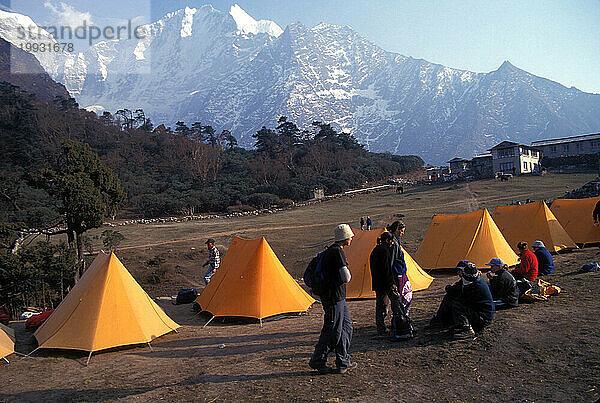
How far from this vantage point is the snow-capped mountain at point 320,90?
13350cm

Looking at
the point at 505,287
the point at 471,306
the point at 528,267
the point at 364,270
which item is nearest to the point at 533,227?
the point at 528,267

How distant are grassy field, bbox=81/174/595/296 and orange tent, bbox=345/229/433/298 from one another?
6450mm

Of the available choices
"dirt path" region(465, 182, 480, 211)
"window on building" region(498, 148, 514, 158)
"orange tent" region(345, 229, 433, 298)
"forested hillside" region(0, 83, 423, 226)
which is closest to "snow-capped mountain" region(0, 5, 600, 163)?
"forested hillside" region(0, 83, 423, 226)

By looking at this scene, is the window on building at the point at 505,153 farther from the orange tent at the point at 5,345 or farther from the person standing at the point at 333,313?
the orange tent at the point at 5,345

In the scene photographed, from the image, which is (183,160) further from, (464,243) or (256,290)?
(256,290)

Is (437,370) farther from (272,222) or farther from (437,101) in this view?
(437,101)

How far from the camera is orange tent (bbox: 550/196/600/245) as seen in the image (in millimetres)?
12969

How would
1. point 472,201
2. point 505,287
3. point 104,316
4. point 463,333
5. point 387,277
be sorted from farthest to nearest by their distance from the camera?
point 472,201
point 104,316
point 505,287
point 387,277
point 463,333

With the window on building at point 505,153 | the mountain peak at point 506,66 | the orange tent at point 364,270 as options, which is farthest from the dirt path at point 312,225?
the mountain peak at point 506,66

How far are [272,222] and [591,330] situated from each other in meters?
26.4

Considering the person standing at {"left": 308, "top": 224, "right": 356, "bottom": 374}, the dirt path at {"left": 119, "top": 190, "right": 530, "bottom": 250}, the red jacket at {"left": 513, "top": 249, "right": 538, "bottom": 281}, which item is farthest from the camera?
the dirt path at {"left": 119, "top": 190, "right": 530, "bottom": 250}

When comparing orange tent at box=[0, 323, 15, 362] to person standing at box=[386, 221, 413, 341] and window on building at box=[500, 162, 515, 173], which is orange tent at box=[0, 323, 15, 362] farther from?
window on building at box=[500, 162, 515, 173]

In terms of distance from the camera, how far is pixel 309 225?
28031 millimetres

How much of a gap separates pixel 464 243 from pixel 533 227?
3.22 meters
